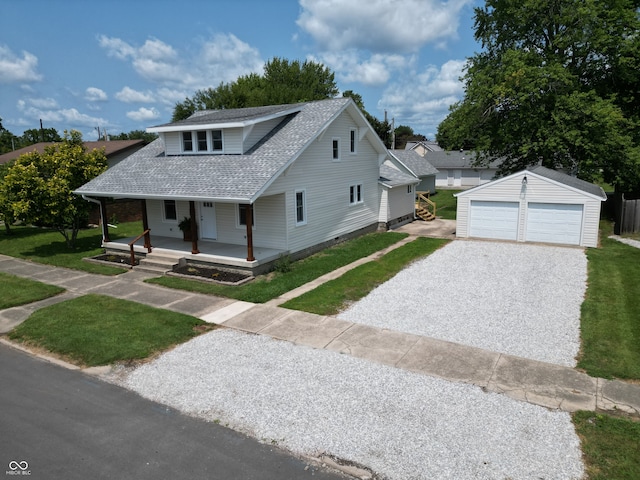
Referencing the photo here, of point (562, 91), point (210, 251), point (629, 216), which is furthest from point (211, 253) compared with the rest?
point (562, 91)

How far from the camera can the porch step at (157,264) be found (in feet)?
54.2

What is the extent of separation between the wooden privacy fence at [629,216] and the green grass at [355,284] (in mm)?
10434

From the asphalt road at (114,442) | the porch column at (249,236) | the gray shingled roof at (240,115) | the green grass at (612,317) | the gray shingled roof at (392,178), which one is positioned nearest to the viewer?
the asphalt road at (114,442)

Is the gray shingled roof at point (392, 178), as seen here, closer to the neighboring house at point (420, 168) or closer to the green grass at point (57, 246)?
the neighboring house at point (420, 168)

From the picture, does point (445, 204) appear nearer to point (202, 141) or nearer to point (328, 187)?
point (328, 187)

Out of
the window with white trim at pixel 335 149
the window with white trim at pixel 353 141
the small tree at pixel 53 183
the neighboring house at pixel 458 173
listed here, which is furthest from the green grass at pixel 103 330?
the neighboring house at pixel 458 173

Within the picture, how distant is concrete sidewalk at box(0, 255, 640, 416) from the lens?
7848mm

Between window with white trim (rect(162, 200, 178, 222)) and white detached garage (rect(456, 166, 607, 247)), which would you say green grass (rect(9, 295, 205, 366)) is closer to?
window with white trim (rect(162, 200, 178, 222))

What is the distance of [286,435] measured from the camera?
6777 millimetres

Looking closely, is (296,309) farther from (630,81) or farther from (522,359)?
(630,81)

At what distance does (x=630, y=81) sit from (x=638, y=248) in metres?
12.4

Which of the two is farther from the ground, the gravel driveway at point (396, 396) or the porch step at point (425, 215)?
the porch step at point (425, 215)

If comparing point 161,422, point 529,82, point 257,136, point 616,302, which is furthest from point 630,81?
point 161,422

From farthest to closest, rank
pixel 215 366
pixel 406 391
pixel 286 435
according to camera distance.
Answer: pixel 215 366 < pixel 406 391 < pixel 286 435
